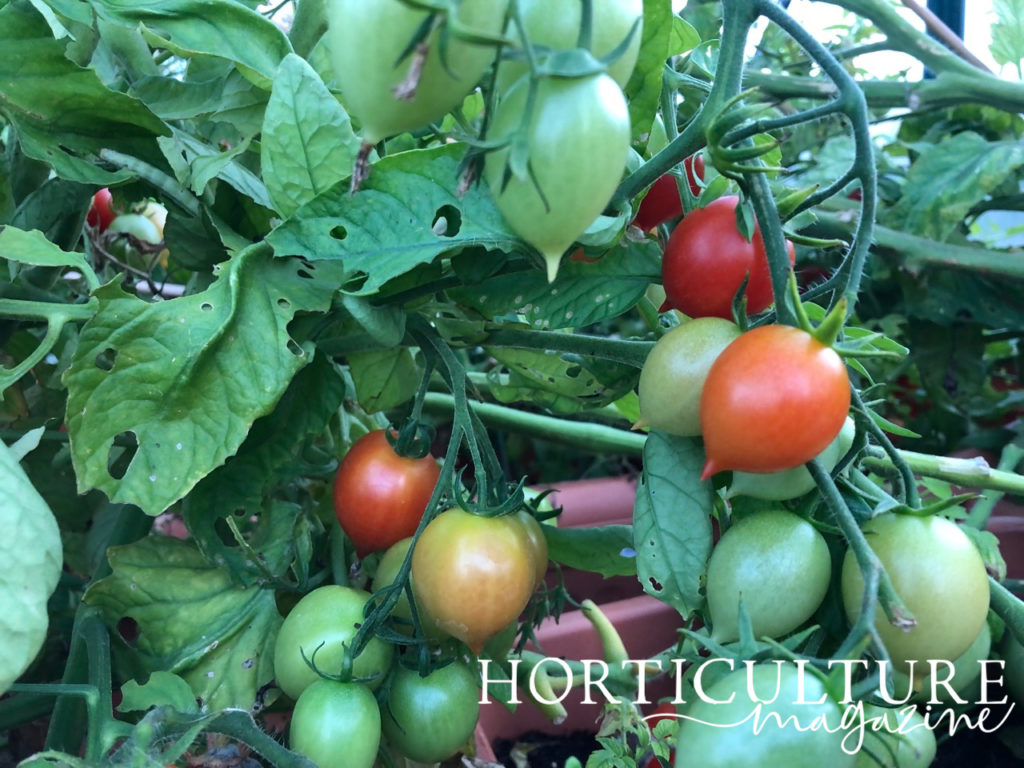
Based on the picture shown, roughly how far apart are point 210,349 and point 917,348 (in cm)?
90

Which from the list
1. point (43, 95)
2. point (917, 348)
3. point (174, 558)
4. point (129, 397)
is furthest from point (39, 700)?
point (917, 348)

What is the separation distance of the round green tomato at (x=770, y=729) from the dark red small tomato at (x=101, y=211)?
26.6 inches

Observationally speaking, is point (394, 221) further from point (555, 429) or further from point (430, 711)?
point (555, 429)

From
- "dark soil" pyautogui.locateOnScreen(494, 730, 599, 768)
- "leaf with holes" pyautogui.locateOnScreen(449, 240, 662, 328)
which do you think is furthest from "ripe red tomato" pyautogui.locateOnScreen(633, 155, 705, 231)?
"dark soil" pyautogui.locateOnScreen(494, 730, 599, 768)

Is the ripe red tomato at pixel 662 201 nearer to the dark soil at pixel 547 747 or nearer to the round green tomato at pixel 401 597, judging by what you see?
the round green tomato at pixel 401 597

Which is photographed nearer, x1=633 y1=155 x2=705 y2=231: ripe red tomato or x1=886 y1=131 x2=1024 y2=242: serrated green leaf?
x1=633 y1=155 x2=705 y2=231: ripe red tomato

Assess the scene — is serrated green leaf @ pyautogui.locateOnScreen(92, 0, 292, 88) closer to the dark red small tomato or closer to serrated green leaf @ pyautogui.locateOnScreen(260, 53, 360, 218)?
serrated green leaf @ pyautogui.locateOnScreen(260, 53, 360, 218)

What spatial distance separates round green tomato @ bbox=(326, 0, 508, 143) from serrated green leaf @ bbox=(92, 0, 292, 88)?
0.24 m

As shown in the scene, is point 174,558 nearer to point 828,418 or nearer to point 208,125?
point 208,125

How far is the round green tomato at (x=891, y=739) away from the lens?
32 centimetres

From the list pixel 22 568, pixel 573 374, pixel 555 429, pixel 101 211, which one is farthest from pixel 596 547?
pixel 101 211

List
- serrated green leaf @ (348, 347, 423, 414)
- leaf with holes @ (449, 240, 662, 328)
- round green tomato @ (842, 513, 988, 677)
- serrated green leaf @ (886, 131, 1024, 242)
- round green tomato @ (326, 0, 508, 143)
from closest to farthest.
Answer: round green tomato @ (326, 0, 508, 143), round green tomato @ (842, 513, 988, 677), leaf with holes @ (449, 240, 662, 328), serrated green leaf @ (348, 347, 423, 414), serrated green leaf @ (886, 131, 1024, 242)

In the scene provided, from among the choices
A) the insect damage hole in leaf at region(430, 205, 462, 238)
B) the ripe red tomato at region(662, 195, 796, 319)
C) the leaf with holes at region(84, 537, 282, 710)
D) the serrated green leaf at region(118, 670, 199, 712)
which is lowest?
the leaf with holes at region(84, 537, 282, 710)

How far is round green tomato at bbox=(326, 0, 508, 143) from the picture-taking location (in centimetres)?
20
